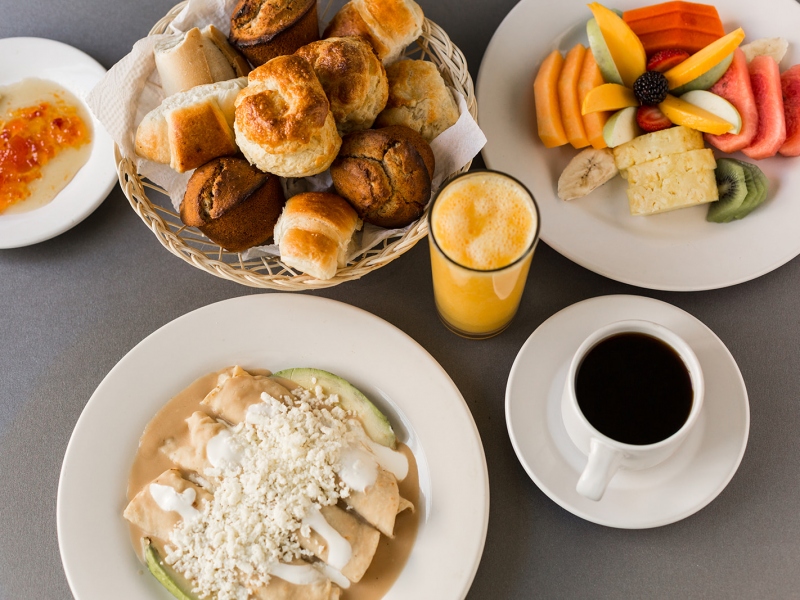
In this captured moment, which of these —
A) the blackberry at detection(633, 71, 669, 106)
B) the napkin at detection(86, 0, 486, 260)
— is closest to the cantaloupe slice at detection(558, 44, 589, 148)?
the blackberry at detection(633, 71, 669, 106)

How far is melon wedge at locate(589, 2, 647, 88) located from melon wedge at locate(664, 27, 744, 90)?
7 centimetres

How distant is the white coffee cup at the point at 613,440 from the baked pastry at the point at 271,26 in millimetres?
779

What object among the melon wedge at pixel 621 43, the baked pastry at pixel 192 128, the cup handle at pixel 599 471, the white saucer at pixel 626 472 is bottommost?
the white saucer at pixel 626 472

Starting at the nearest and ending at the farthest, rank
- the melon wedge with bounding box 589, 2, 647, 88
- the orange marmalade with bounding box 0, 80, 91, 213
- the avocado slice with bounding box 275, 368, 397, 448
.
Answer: the avocado slice with bounding box 275, 368, 397, 448 < the melon wedge with bounding box 589, 2, 647, 88 < the orange marmalade with bounding box 0, 80, 91, 213

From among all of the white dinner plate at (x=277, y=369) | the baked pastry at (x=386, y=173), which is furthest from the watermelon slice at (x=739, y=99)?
the white dinner plate at (x=277, y=369)

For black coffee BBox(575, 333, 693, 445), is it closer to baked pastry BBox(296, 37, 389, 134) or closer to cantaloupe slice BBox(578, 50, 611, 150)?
cantaloupe slice BBox(578, 50, 611, 150)

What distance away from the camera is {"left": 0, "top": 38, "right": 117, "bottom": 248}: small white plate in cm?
142

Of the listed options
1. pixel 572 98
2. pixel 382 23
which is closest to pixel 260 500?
pixel 382 23

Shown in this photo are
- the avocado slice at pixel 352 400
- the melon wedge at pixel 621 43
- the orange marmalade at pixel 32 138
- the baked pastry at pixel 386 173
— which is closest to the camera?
the baked pastry at pixel 386 173

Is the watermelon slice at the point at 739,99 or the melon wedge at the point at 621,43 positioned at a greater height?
the melon wedge at the point at 621,43

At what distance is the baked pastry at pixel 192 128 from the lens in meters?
1.16

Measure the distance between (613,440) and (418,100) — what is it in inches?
27.9

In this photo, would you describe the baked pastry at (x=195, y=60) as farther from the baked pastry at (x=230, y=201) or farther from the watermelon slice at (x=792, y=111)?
the watermelon slice at (x=792, y=111)

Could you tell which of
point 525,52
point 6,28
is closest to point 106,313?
point 6,28
